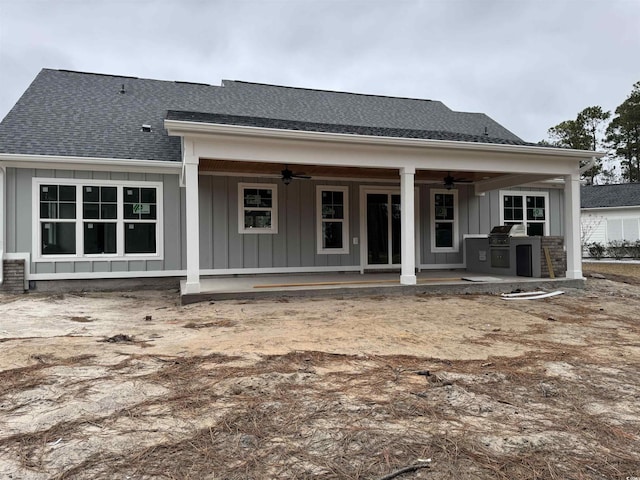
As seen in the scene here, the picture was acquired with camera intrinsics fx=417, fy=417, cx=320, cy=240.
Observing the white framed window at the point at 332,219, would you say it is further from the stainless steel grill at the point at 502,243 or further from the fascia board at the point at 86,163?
the stainless steel grill at the point at 502,243

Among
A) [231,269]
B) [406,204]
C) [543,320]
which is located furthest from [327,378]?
[231,269]

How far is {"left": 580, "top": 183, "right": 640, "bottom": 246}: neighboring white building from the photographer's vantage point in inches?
787

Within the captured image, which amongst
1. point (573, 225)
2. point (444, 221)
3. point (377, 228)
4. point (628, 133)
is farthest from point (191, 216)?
point (628, 133)

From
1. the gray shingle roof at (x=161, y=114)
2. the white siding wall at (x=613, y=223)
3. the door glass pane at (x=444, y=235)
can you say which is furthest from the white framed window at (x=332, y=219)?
the white siding wall at (x=613, y=223)

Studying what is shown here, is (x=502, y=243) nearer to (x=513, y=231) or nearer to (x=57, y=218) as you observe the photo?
(x=513, y=231)

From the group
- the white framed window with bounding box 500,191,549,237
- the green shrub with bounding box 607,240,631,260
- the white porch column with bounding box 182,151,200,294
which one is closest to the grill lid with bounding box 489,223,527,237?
the white framed window with bounding box 500,191,549,237

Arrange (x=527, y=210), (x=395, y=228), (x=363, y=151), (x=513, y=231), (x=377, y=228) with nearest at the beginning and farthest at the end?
(x=363, y=151), (x=513, y=231), (x=377, y=228), (x=395, y=228), (x=527, y=210)

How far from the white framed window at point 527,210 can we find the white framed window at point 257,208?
640cm

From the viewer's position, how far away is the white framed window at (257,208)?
946 cm

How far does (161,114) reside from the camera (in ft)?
35.4

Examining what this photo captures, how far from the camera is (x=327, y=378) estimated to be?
321 cm

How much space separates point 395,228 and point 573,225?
3.87 meters

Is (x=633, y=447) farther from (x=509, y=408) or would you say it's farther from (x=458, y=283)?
(x=458, y=283)

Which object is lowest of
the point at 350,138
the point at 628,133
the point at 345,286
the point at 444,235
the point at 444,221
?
the point at 345,286
